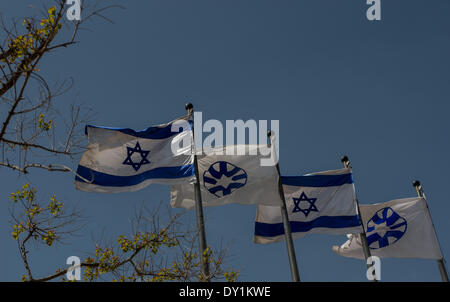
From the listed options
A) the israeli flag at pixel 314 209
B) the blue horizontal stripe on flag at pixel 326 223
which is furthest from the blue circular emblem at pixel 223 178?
the blue horizontal stripe on flag at pixel 326 223

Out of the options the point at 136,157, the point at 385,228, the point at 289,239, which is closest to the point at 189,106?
the point at 136,157

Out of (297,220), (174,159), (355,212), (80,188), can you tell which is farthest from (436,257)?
(80,188)

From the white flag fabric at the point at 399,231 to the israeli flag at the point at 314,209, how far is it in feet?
5.34

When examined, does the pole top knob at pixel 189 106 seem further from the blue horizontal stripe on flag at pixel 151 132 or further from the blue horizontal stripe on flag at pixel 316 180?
the blue horizontal stripe on flag at pixel 316 180

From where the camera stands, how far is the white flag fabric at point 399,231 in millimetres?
16297

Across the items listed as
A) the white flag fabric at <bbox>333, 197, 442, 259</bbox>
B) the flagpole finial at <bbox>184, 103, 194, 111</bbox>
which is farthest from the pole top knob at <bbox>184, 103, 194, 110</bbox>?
the white flag fabric at <bbox>333, 197, 442, 259</bbox>

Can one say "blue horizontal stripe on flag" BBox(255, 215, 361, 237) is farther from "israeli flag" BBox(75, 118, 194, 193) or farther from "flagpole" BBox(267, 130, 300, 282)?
"israeli flag" BBox(75, 118, 194, 193)

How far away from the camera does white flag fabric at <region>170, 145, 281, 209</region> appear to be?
45.9 feet

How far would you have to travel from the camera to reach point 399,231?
16.4 metres

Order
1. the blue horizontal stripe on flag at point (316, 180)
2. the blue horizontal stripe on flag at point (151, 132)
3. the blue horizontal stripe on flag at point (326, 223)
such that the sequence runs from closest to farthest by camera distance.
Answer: the blue horizontal stripe on flag at point (151, 132), the blue horizontal stripe on flag at point (326, 223), the blue horizontal stripe on flag at point (316, 180)

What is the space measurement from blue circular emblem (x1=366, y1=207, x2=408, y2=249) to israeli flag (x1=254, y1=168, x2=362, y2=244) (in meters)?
1.67
